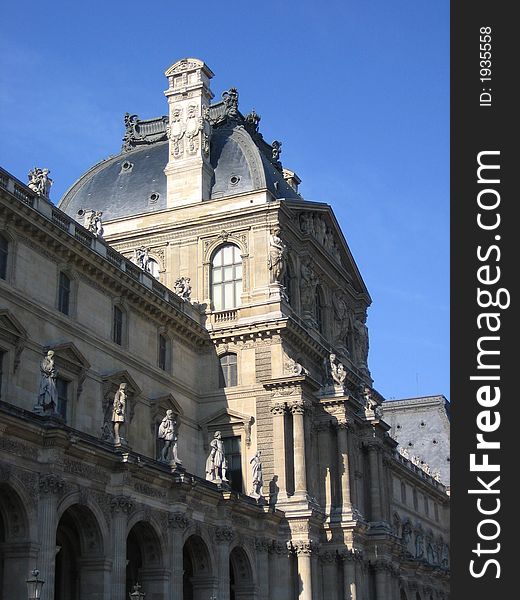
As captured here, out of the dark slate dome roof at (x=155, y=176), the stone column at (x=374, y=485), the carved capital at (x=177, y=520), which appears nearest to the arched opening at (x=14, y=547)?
the carved capital at (x=177, y=520)

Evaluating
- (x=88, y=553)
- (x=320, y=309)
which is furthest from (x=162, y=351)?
(x=88, y=553)

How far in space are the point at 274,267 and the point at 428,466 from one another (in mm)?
50819

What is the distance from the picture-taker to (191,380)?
50.9 metres

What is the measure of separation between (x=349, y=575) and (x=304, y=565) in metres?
3.71

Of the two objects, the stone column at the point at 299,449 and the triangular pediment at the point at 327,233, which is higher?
the triangular pediment at the point at 327,233

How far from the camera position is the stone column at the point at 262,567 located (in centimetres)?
4659

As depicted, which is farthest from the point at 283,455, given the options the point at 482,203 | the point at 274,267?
the point at 482,203

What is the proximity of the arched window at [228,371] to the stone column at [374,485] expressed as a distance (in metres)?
9.85

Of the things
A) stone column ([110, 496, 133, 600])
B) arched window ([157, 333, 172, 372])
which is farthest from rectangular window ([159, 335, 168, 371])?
stone column ([110, 496, 133, 600])

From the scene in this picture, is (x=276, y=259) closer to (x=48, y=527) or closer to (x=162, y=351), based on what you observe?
(x=162, y=351)

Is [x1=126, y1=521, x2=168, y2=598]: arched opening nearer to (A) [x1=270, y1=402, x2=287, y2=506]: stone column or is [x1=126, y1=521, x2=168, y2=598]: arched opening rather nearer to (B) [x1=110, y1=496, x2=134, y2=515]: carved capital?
(B) [x1=110, y1=496, x2=134, y2=515]: carved capital

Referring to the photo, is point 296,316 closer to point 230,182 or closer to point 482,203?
point 230,182

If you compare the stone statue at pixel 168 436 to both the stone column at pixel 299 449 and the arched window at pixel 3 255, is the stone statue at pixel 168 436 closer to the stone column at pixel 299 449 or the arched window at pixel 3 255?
the arched window at pixel 3 255

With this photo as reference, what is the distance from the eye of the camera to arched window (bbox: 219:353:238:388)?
Result: 5100 centimetres
